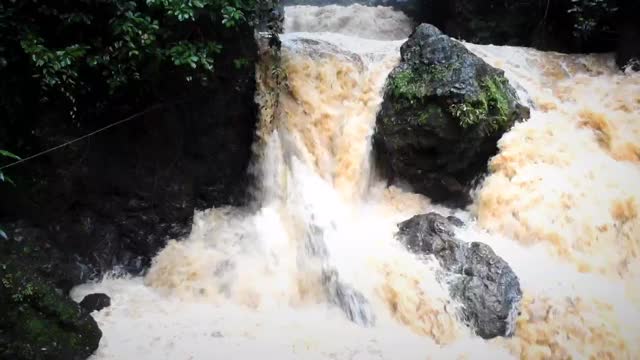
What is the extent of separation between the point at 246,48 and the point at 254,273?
2.69 metres

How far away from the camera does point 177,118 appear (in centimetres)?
575

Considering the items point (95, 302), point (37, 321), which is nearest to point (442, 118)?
point (95, 302)

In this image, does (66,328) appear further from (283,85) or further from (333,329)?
(283,85)

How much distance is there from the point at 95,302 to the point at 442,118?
4.60m

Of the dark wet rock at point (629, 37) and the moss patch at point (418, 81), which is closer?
the moss patch at point (418, 81)

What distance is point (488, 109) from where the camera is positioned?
6.43 metres

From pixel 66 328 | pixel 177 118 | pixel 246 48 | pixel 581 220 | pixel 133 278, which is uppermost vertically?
pixel 246 48

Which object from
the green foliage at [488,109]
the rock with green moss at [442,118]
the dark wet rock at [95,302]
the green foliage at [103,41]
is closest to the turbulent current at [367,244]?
the dark wet rock at [95,302]

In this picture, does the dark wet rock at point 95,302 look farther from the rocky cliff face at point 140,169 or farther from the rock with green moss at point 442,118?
the rock with green moss at point 442,118

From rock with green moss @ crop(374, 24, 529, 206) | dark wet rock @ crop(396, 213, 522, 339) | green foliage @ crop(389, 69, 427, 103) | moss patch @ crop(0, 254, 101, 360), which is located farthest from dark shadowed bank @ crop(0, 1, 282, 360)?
dark wet rock @ crop(396, 213, 522, 339)

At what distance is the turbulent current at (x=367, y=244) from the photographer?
4.62 meters

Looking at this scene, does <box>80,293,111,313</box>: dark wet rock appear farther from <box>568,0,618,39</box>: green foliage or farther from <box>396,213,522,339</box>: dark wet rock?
<box>568,0,618,39</box>: green foliage

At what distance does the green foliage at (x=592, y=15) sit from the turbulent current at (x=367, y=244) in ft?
3.18

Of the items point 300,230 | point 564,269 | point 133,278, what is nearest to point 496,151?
point 564,269
